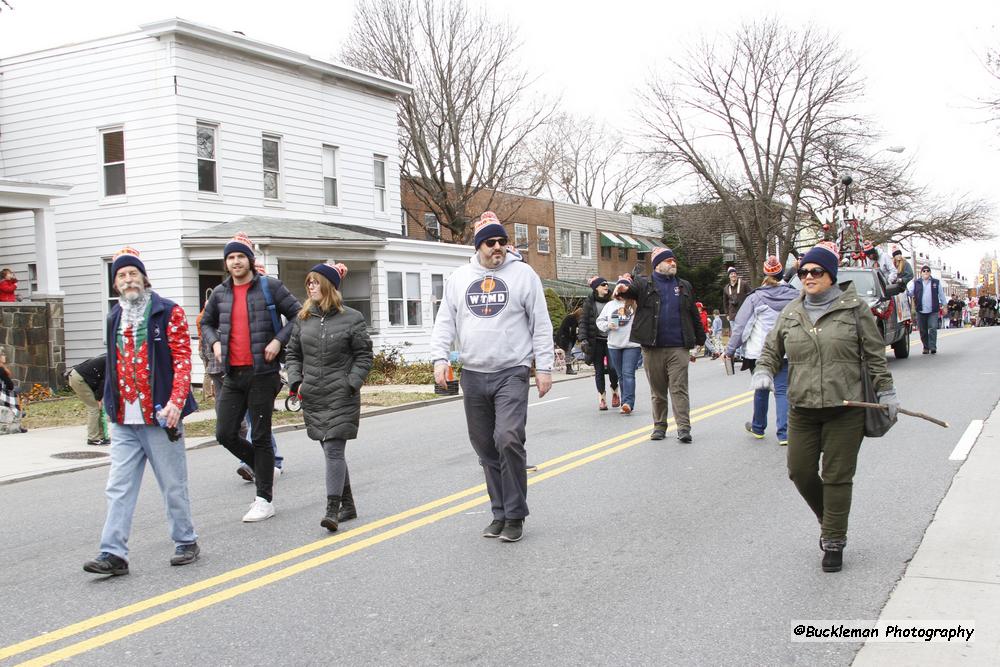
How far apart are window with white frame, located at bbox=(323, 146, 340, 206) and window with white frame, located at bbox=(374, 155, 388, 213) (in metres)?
1.85

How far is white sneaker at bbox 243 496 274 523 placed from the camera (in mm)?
7051

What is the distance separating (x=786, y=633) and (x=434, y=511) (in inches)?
130

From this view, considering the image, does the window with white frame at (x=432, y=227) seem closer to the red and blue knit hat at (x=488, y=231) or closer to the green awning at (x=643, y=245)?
the green awning at (x=643, y=245)

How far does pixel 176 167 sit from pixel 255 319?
1487 centimetres

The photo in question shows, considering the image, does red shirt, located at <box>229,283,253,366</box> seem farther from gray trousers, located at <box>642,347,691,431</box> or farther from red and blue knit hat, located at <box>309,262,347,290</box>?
gray trousers, located at <box>642,347,691,431</box>

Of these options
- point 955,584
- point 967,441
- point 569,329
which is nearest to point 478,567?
point 955,584

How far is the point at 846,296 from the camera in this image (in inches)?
215

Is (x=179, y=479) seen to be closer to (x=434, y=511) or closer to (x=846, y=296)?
(x=434, y=511)

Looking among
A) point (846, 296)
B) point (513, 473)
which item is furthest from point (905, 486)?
point (513, 473)

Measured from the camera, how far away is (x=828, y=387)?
207 inches

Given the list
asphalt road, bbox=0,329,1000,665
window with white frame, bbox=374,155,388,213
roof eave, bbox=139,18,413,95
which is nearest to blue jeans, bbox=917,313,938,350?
asphalt road, bbox=0,329,1000,665

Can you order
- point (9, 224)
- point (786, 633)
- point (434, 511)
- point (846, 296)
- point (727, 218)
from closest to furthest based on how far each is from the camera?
point (786, 633) < point (846, 296) < point (434, 511) < point (9, 224) < point (727, 218)

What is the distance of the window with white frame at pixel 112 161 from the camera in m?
21.6

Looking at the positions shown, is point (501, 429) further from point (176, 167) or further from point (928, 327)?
point (928, 327)
